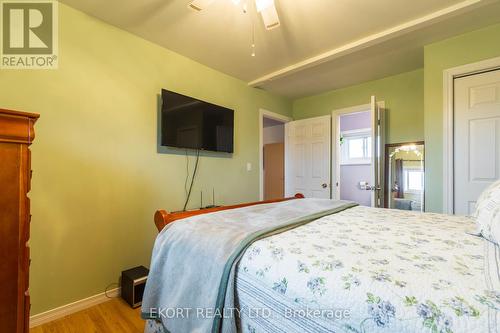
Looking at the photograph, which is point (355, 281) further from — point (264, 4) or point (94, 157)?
point (94, 157)

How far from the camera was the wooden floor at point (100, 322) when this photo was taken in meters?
1.63

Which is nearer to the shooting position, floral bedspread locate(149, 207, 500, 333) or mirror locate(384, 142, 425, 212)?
floral bedspread locate(149, 207, 500, 333)

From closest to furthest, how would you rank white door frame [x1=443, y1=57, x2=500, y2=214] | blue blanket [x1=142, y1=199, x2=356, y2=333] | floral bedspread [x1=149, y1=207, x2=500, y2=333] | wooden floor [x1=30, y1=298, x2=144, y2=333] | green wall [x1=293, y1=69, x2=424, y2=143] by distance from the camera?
1. floral bedspread [x1=149, y1=207, x2=500, y2=333]
2. blue blanket [x1=142, y1=199, x2=356, y2=333]
3. wooden floor [x1=30, y1=298, x2=144, y2=333]
4. white door frame [x1=443, y1=57, x2=500, y2=214]
5. green wall [x1=293, y1=69, x2=424, y2=143]

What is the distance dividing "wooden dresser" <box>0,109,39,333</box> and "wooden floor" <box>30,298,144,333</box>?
32.2 inches

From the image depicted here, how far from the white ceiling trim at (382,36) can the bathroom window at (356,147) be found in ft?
6.94

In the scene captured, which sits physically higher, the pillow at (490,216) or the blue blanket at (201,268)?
the pillow at (490,216)

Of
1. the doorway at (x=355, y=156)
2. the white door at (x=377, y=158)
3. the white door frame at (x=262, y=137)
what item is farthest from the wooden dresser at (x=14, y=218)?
the doorway at (x=355, y=156)

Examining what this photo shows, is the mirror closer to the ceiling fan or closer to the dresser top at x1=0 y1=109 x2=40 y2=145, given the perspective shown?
the ceiling fan

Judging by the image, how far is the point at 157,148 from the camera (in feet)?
7.79

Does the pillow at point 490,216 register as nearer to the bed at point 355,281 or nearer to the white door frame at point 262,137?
the bed at point 355,281

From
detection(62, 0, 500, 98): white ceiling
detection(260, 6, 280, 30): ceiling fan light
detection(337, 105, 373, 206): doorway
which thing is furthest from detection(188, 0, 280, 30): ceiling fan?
detection(337, 105, 373, 206): doorway

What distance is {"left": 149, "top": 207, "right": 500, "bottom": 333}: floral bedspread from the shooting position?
0.58m

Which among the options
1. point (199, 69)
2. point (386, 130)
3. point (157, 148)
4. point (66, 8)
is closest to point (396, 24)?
point (386, 130)

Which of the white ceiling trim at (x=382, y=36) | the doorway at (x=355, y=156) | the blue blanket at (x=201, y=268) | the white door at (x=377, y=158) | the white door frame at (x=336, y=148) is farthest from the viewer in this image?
the doorway at (x=355, y=156)
